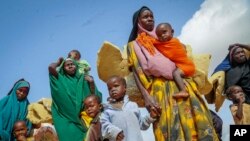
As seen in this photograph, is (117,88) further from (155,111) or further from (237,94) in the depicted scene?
(237,94)

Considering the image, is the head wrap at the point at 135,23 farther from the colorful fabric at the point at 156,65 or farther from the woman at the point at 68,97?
the woman at the point at 68,97

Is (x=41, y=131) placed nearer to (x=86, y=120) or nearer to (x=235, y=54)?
(x=86, y=120)

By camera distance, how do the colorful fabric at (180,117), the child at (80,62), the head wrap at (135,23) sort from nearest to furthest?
1. the colorful fabric at (180,117)
2. the head wrap at (135,23)
3. the child at (80,62)

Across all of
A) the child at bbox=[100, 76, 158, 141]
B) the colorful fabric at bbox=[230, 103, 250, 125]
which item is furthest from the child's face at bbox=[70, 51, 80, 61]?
the colorful fabric at bbox=[230, 103, 250, 125]

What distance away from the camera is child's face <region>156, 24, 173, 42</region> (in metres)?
4.89

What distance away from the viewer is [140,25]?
5.28 metres

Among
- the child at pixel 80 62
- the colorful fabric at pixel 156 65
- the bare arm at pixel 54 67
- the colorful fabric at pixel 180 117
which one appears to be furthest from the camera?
the child at pixel 80 62

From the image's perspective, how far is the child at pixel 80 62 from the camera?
20.0ft

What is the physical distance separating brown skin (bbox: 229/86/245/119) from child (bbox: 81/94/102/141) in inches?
62.0

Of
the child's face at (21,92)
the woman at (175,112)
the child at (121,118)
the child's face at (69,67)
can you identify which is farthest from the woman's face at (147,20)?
the child's face at (21,92)

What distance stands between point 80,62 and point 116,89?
1.75 metres

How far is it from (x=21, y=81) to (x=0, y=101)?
0.39 metres

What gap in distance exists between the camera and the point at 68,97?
5.62 meters

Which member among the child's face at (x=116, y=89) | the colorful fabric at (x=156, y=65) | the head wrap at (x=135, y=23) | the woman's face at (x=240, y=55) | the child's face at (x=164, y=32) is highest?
the head wrap at (x=135, y=23)
